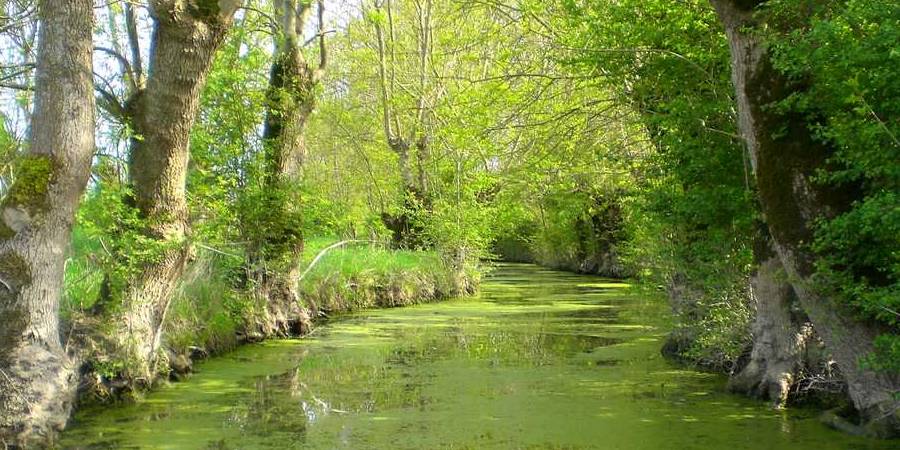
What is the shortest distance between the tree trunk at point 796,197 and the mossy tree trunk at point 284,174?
6.50 metres

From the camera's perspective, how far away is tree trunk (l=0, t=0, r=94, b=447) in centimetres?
572

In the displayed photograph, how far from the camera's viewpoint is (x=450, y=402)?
24.6 ft

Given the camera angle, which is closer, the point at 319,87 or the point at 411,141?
the point at 319,87

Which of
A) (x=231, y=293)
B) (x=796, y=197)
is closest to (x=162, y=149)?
(x=231, y=293)

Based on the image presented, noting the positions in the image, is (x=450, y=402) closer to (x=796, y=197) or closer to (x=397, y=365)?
(x=397, y=365)

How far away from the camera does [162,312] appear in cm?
783

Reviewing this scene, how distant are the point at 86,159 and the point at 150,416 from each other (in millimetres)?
2030

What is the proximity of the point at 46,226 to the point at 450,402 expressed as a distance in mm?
3458

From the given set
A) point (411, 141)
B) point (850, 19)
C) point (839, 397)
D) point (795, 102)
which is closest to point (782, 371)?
point (839, 397)

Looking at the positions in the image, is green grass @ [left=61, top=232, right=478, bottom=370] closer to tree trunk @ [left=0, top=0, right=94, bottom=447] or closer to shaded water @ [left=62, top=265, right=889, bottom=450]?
shaded water @ [left=62, top=265, right=889, bottom=450]

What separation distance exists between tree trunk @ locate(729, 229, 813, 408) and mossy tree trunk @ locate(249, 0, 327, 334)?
6075 millimetres

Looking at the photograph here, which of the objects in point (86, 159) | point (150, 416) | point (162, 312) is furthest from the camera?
point (162, 312)

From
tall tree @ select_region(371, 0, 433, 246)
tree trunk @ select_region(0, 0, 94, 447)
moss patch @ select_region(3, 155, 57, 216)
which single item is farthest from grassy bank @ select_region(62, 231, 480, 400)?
tall tree @ select_region(371, 0, 433, 246)

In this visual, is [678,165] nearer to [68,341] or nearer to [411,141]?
[68,341]
